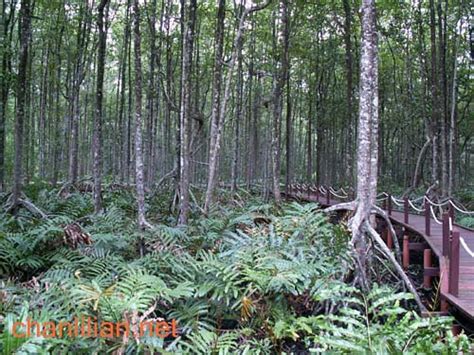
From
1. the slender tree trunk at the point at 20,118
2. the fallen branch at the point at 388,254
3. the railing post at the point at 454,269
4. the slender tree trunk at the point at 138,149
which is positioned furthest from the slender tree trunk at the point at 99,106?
the railing post at the point at 454,269

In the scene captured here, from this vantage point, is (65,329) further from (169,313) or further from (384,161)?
(384,161)

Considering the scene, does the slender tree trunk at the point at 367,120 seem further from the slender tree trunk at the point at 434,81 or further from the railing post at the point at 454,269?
the slender tree trunk at the point at 434,81

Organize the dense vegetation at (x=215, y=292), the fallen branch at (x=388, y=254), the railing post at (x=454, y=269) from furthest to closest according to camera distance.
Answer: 1. the fallen branch at (x=388, y=254)
2. the railing post at (x=454, y=269)
3. the dense vegetation at (x=215, y=292)

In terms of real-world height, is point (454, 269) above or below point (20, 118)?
below

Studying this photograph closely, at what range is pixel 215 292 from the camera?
4.93m

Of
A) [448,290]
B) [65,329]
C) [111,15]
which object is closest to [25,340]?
[65,329]

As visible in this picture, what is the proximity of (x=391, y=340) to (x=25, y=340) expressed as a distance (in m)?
2.88

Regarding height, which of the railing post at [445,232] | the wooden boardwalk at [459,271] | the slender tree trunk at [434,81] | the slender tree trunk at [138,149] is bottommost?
the wooden boardwalk at [459,271]

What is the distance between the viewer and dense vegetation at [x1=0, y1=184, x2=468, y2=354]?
357 cm

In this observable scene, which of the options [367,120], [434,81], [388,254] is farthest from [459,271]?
[434,81]

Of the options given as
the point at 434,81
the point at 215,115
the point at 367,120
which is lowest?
the point at 367,120

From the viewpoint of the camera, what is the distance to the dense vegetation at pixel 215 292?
3571 millimetres

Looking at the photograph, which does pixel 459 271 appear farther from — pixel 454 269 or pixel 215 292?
pixel 215 292

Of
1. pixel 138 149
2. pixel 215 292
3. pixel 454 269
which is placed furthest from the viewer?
pixel 138 149
